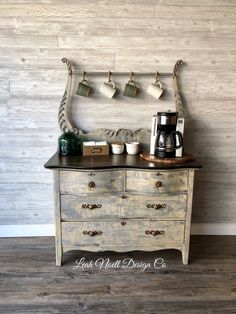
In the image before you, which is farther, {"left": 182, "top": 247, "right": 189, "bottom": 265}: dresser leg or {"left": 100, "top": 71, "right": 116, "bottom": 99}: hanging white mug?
{"left": 100, "top": 71, "right": 116, "bottom": 99}: hanging white mug

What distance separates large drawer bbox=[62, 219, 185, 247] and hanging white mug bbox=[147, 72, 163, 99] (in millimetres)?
994

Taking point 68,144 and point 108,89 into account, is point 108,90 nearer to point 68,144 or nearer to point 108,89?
point 108,89

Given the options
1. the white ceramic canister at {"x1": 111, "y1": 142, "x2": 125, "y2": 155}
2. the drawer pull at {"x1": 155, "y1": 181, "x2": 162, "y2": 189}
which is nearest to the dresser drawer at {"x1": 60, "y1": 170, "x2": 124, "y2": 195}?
the drawer pull at {"x1": 155, "y1": 181, "x2": 162, "y2": 189}

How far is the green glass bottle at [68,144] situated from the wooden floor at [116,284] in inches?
32.3

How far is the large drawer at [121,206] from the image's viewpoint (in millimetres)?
1991

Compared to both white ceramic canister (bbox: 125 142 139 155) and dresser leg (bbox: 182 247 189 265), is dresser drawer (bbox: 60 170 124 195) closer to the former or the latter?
white ceramic canister (bbox: 125 142 139 155)

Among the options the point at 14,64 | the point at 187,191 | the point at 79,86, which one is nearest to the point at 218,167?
the point at 187,191

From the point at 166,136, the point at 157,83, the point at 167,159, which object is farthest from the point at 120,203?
the point at 157,83

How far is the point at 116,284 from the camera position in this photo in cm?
195

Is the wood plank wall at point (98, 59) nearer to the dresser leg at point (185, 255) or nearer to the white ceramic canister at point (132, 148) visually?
the white ceramic canister at point (132, 148)

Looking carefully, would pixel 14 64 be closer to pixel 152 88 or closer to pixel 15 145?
pixel 15 145

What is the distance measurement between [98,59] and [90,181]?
3.29ft

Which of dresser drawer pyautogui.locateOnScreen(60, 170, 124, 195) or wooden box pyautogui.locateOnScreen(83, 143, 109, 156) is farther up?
wooden box pyautogui.locateOnScreen(83, 143, 109, 156)

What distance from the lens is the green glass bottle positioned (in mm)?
2178
